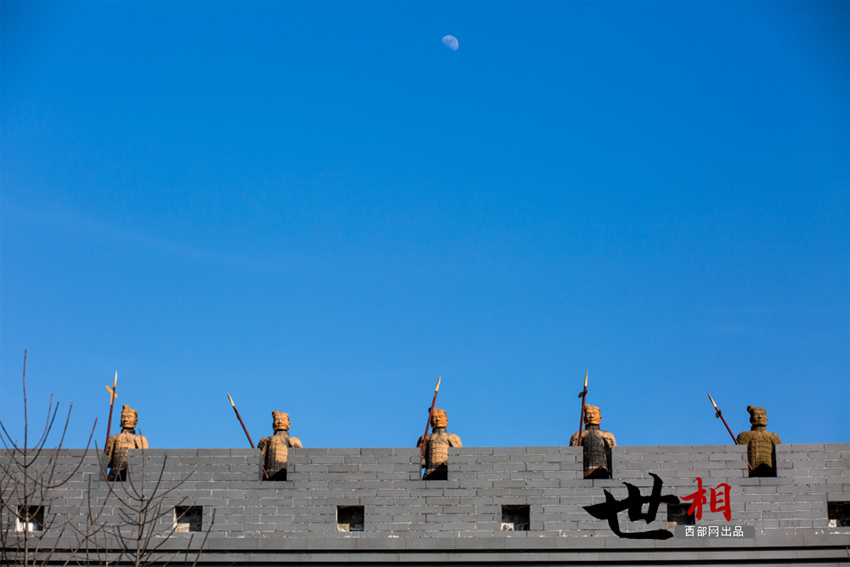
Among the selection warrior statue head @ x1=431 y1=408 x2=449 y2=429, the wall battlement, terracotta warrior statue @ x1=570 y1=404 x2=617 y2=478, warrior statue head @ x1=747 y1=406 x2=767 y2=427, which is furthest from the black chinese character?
warrior statue head @ x1=431 y1=408 x2=449 y2=429

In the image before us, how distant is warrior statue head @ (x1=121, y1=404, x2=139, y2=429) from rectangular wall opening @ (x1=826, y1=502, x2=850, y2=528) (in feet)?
34.7

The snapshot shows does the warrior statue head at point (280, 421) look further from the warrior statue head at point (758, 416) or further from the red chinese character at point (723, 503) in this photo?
the warrior statue head at point (758, 416)

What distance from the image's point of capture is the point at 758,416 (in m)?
15.9

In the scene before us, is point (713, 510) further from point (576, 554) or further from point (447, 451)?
point (447, 451)

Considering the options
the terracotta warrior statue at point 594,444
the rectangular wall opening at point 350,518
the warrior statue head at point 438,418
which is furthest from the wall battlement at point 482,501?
the warrior statue head at point 438,418

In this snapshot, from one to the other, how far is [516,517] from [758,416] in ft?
13.3

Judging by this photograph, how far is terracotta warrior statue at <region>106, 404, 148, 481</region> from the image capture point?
15894 mm

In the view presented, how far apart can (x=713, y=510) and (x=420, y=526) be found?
4.18 metres

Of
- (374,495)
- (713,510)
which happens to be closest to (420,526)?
(374,495)

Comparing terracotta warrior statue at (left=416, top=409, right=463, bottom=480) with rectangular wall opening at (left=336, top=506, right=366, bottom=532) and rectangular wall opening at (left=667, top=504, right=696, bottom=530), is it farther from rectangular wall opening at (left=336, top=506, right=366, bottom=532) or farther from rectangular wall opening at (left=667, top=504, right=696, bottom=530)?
rectangular wall opening at (left=667, top=504, right=696, bottom=530)

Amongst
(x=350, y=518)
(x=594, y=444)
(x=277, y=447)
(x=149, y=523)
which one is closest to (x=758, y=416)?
(x=594, y=444)

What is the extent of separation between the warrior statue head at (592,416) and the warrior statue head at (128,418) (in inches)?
281

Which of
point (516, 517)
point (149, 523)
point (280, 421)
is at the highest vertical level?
point (280, 421)

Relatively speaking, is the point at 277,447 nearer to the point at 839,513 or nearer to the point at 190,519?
the point at 190,519
